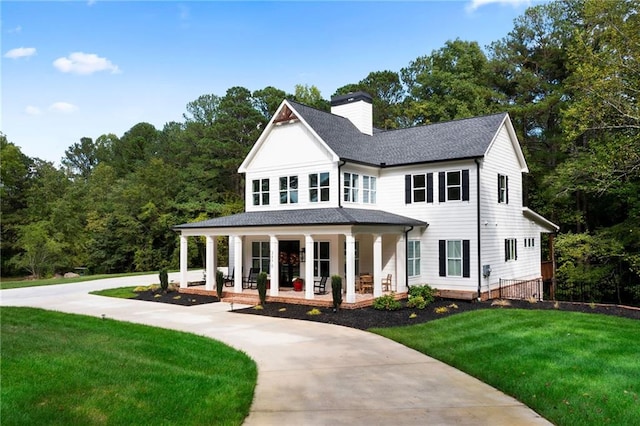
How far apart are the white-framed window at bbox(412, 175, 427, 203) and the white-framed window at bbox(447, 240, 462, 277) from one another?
2459mm

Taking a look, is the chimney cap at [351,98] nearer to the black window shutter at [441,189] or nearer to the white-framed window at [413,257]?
the black window shutter at [441,189]

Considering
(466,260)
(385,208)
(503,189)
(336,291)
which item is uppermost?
(503,189)

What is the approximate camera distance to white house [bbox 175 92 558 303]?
1997 centimetres

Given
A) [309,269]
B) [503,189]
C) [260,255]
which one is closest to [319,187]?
[309,269]

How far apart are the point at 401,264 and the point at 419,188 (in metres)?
3.85

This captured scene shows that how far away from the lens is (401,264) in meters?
20.7

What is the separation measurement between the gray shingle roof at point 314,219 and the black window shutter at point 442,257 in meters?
1.22

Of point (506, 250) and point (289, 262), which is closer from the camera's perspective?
point (506, 250)

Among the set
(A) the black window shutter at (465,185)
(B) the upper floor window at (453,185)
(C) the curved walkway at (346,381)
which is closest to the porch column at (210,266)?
(C) the curved walkway at (346,381)

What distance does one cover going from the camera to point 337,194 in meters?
21.0

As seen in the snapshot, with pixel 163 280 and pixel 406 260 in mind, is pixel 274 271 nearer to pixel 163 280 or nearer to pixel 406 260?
pixel 406 260

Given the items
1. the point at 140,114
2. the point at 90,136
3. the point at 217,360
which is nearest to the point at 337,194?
the point at 217,360

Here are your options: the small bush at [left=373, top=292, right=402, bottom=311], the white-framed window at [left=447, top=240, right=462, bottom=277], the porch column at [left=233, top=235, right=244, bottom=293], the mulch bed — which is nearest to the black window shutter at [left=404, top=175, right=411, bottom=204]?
the white-framed window at [left=447, top=240, right=462, bottom=277]

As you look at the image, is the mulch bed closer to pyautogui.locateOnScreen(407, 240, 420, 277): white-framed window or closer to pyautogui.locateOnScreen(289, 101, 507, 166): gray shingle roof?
pyautogui.locateOnScreen(407, 240, 420, 277): white-framed window
